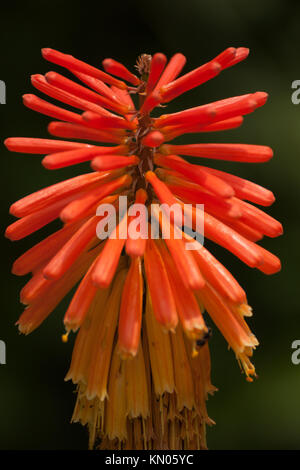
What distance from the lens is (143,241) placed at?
66.9 inches

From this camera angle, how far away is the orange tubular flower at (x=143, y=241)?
5.74ft

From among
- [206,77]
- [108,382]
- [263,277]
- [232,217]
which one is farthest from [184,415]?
[263,277]

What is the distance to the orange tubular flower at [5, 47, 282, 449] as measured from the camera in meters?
1.75

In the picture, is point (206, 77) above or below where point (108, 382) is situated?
above

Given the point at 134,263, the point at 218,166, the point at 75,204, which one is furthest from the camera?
the point at 218,166

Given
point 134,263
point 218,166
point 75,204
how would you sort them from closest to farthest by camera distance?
point 75,204 → point 134,263 → point 218,166

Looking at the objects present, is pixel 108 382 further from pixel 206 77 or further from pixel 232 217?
pixel 206 77

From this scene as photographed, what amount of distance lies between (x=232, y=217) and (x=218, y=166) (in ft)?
5.27

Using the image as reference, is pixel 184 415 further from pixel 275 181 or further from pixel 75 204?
pixel 275 181

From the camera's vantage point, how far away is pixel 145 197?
75.1 inches

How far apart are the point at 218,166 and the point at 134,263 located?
1595 mm
